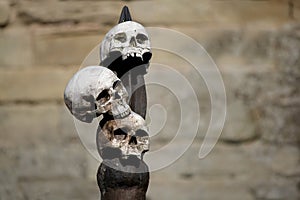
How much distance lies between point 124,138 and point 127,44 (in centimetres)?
14

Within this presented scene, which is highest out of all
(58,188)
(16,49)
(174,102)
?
(16,49)

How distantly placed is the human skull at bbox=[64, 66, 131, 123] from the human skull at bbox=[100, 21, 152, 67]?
0.05 m

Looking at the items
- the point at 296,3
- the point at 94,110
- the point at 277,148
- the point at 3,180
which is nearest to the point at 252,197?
the point at 277,148

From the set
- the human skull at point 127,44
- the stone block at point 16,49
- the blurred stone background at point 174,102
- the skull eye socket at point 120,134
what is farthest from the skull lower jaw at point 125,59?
the stone block at point 16,49

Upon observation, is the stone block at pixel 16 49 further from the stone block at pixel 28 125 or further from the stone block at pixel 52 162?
the stone block at pixel 52 162

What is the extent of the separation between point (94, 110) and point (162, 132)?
44.4 inches

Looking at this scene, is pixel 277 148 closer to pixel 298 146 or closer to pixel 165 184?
pixel 298 146

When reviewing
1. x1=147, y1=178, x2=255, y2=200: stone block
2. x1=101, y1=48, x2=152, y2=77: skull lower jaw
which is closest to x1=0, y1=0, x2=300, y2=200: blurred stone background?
x1=147, y1=178, x2=255, y2=200: stone block

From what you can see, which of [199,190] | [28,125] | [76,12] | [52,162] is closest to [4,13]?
[76,12]

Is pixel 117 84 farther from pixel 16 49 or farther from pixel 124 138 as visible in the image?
pixel 16 49

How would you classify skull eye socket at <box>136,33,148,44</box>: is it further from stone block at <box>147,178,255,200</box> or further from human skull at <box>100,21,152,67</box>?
stone block at <box>147,178,255,200</box>

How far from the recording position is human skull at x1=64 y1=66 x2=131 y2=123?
1016mm

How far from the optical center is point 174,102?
215cm

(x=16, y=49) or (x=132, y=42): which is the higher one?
(x=132, y=42)
